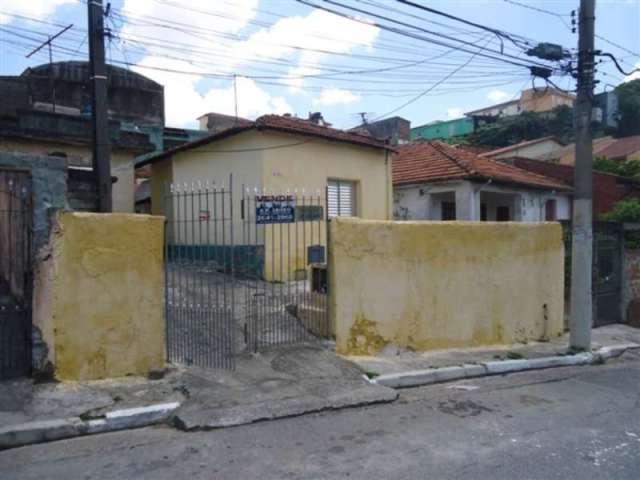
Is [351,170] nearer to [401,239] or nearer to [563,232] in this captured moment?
[563,232]

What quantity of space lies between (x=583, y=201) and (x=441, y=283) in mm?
2951

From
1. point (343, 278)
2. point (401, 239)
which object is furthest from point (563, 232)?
point (343, 278)

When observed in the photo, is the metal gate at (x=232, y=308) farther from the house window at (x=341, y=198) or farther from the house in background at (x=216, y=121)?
the house in background at (x=216, y=121)

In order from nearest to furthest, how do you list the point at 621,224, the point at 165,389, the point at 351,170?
the point at 165,389, the point at 621,224, the point at 351,170

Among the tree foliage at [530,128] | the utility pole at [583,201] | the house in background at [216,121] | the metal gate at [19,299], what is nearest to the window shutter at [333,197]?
the utility pole at [583,201]

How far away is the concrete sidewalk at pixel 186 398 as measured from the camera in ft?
17.3

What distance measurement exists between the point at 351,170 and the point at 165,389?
9740mm

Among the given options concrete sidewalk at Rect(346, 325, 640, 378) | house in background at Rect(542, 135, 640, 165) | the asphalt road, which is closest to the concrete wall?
the asphalt road

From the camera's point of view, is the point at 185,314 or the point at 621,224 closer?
the point at 185,314

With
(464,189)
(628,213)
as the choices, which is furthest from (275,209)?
(628,213)

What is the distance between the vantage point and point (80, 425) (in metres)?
5.22

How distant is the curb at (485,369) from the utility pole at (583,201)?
0.40m

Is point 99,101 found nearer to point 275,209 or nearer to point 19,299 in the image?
point 275,209

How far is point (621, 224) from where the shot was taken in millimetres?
12922
